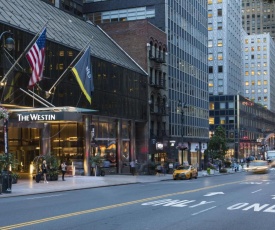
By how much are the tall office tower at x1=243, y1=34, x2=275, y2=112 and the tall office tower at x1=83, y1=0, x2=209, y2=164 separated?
92.9m

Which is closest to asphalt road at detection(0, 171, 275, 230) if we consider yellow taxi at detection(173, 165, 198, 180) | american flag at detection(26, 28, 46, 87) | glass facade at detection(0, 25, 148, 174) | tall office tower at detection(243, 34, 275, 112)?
american flag at detection(26, 28, 46, 87)

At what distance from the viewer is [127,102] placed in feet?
192

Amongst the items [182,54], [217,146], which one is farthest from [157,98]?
[217,146]

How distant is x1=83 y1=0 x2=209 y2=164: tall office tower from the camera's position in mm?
70312

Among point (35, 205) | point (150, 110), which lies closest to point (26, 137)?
point (150, 110)

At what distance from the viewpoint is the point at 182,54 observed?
77.2m

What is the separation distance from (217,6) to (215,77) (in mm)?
17772

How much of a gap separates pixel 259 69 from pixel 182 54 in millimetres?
110230

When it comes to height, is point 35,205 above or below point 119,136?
below

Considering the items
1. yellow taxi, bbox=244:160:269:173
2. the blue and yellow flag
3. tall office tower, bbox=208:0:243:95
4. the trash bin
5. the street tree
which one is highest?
tall office tower, bbox=208:0:243:95

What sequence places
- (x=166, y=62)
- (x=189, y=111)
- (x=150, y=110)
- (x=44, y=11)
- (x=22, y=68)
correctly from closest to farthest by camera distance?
(x=22, y=68)
(x=44, y=11)
(x=150, y=110)
(x=166, y=62)
(x=189, y=111)

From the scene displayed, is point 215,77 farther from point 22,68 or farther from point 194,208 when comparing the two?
point 194,208

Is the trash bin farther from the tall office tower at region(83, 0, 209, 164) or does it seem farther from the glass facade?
the tall office tower at region(83, 0, 209, 164)

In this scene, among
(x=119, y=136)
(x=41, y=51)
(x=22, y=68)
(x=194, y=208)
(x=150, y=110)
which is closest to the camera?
(x=194, y=208)
